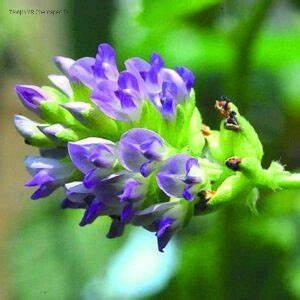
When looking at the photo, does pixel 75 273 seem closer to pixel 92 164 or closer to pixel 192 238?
pixel 192 238

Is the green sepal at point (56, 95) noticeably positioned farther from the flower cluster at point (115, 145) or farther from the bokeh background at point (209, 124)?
the bokeh background at point (209, 124)

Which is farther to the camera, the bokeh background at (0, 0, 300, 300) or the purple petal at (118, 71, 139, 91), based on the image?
the bokeh background at (0, 0, 300, 300)

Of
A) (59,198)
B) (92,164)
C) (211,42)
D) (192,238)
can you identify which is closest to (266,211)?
(192,238)

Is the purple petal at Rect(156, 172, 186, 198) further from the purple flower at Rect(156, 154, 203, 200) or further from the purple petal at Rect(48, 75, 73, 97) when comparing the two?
the purple petal at Rect(48, 75, 73, 97)

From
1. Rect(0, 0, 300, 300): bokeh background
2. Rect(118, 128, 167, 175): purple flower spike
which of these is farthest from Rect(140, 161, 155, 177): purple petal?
Rect(0, 0, 300, 300): bokeh background

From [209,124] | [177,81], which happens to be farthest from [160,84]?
[209,124]

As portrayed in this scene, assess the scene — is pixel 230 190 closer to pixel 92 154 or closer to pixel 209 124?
pixel 92 154
